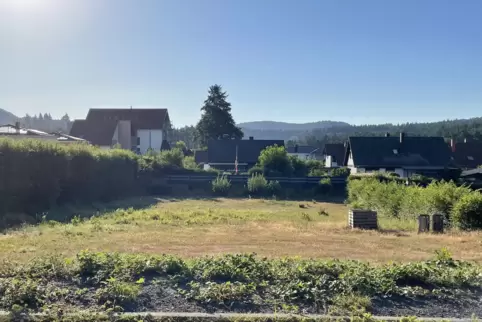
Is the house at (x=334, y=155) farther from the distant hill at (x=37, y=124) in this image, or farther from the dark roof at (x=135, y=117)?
the distant hill at (x=37, y=124)

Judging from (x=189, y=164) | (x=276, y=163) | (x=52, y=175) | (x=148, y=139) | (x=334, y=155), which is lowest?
(x=52, y=175)

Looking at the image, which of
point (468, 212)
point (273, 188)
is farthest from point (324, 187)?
point (468, 212)

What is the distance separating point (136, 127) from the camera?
A: 56.7 metres

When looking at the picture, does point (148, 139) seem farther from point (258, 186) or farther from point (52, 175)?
point (52, 175)

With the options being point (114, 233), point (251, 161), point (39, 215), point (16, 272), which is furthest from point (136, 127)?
point (16, 272)

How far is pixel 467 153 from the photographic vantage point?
2418 inches

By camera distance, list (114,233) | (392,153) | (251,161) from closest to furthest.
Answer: (114,233)
(392,153)
(251,161)

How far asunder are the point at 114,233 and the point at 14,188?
6081mm

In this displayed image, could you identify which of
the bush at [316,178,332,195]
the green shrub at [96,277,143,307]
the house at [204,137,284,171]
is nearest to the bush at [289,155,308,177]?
the bush at [316,178,332,195]

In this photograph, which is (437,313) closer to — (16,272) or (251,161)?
(16,272)

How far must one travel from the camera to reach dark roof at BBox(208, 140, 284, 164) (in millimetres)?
52188

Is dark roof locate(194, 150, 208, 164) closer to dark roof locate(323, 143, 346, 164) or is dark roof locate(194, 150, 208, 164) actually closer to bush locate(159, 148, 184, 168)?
dark roof locate(323, 143, 346, 164)

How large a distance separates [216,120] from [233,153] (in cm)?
1581

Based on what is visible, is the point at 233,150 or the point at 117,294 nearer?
the point at 117,294
